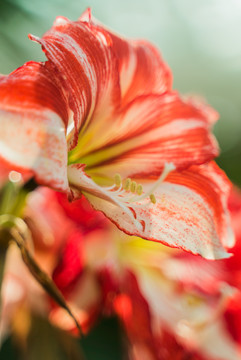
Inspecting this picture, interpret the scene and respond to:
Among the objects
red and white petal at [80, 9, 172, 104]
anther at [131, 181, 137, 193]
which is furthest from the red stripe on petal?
anther at [131, 181, 137, 193]

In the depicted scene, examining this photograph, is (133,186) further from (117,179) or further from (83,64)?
(83,64)

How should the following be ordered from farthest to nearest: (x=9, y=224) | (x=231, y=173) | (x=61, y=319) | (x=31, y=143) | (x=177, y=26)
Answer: (x=177, y=26) < (x=231, y=173) < (x=61, y=319) < (x=9, y=224) < (x=31, y=143)

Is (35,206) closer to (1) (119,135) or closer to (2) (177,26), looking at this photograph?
(1) (119,135)

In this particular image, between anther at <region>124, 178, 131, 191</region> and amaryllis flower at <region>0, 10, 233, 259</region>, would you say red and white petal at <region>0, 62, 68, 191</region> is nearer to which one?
amaryllis flower at <region>0, 10, 233, 259</region>

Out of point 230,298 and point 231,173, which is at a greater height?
point 230,298

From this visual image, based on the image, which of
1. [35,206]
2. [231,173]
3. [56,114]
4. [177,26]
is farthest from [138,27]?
[56,114]

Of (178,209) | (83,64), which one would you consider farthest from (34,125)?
(178,209)
